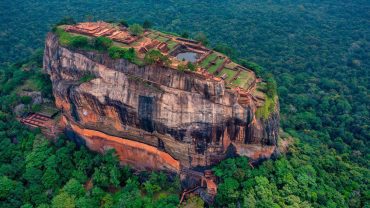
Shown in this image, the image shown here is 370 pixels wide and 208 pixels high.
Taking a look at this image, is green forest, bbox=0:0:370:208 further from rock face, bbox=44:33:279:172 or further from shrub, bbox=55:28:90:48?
shrub, bbox=55:28:90:48

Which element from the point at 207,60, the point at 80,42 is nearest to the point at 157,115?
the point at 207,60

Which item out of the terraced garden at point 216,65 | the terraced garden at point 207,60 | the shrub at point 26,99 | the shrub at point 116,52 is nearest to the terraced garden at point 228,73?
the terraced garden at point 216,65

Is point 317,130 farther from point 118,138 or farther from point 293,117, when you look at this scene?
point 118,138

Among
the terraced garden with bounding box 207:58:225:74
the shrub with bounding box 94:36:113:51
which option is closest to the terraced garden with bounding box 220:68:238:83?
the terraced garden with bounding box 207:58:225:74

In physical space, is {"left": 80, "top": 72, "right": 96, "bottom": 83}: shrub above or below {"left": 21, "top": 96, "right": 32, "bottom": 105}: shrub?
above

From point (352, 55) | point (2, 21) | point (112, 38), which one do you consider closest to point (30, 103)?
point (112, 38)

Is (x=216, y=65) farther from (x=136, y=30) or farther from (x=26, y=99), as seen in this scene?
(x=26, y=99)

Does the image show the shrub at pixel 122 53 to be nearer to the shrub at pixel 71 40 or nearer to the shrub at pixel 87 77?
the shrub at pixel 87 77

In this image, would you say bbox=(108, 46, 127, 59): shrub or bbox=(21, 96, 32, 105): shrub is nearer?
bbox=(108, 46, 127, 59): shrub
